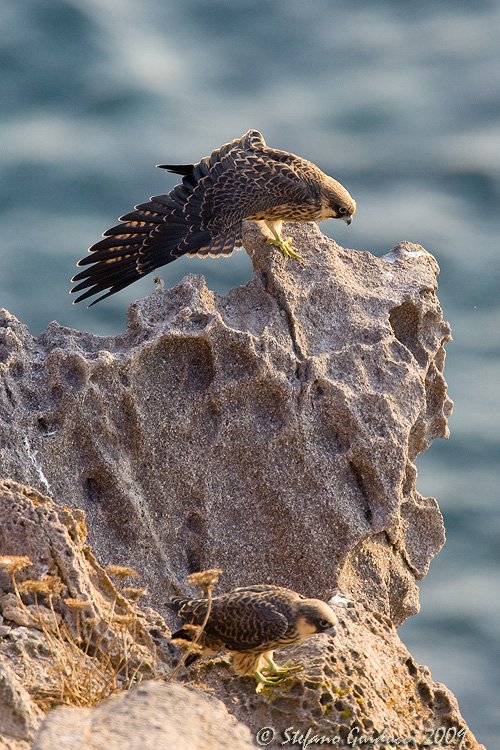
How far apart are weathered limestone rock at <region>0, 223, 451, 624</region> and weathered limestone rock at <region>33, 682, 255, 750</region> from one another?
1.86m

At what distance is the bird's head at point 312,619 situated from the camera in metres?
4.05

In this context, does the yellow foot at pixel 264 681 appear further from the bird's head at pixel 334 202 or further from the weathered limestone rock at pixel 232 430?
the bird's head at pixel 334 202

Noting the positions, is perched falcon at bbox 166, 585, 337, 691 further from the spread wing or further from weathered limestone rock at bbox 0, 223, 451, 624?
the spread wing

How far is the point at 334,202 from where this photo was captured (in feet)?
20.8

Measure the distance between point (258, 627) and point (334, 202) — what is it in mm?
3031

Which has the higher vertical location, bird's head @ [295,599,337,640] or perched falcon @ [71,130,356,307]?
perched falcon @ [71,130,356,307]

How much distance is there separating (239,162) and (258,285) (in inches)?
36.1

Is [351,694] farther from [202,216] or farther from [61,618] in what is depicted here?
[202,216]

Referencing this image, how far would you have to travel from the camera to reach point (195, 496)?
508 cm

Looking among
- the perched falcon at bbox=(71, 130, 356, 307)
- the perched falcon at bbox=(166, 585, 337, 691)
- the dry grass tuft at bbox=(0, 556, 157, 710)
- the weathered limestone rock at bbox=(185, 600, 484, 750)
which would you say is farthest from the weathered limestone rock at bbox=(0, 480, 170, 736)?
the perched falcon at bbox=(71, 130, 356, 307)

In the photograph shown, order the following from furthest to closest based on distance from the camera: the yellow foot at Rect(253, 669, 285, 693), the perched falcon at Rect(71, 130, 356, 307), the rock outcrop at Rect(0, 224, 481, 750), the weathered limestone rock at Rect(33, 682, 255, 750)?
the perched falcon at Rect(71, 130, 356, 307) < the rock outcrop at Rect(0, 224, 481, 750) < the yellow foot at Rect(253, 669, 285, 693) < the weathered limestone rock at Rect(33, 682, 255, 750)

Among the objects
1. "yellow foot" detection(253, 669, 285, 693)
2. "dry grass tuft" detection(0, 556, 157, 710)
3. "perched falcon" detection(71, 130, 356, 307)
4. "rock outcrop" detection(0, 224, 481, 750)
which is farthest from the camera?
"perched falcon" detection(71, 130, 356, 307)

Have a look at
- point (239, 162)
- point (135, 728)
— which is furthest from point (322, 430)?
point (135, 728)

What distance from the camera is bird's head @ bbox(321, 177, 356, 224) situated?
20.7 ft
